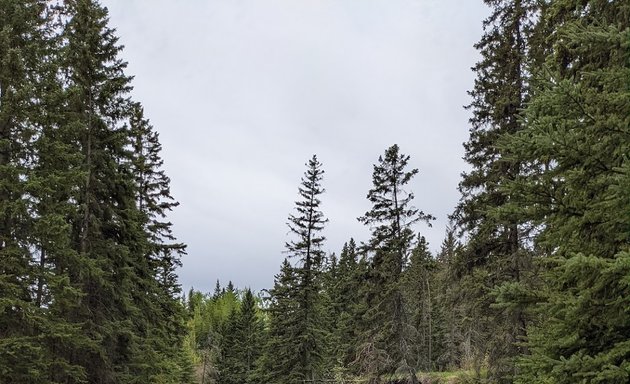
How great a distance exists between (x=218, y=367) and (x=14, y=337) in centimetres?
5376

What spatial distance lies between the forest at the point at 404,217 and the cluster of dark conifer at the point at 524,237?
0.15 ft

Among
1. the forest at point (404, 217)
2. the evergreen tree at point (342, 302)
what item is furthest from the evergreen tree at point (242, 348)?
the forest at point (404, 217)

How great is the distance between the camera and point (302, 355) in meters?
29.9

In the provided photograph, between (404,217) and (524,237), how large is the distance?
1086 cm

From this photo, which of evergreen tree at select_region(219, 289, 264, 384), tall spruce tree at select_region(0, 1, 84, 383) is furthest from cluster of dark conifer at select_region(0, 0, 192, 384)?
evergreen tree at select_region(219, 289, 264, 384)

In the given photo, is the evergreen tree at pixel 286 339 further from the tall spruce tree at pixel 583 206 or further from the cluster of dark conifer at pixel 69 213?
the tall spruce tree at pixel 583 206

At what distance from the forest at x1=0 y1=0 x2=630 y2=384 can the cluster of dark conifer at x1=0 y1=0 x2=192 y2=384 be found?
6 centimetres

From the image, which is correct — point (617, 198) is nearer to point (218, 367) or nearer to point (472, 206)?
point (472, 206)

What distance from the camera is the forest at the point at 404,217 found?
5.72 metres

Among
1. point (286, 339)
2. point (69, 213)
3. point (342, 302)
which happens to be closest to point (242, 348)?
point (342, 302)

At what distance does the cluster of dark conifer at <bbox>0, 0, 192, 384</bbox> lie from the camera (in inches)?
434

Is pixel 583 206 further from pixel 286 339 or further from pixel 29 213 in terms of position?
pixel 286 339

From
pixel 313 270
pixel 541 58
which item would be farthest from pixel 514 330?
pixel 313 270

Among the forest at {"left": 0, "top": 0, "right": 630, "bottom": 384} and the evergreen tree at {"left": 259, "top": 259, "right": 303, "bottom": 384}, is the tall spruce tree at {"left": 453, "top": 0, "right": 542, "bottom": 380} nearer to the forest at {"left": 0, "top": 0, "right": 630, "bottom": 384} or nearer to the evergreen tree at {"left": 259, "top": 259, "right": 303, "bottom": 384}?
the forest at {"left": 0, "top": 0, "right": 630, "bottom": 384}
